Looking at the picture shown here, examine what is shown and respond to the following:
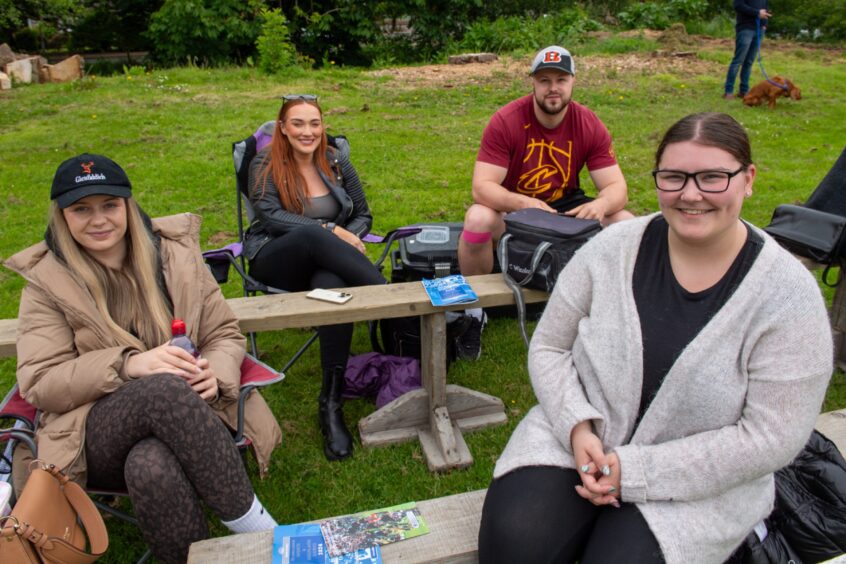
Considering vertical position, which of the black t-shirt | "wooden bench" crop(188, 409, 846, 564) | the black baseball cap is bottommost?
"wooden bench" crop(188, 409, 846, 564)

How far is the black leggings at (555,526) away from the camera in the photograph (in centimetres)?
167

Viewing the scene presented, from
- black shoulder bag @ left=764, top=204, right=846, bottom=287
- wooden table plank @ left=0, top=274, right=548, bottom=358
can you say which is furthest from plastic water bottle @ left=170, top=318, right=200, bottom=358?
black shoulder bag @ left=764, top=204, right=846, bottom=287

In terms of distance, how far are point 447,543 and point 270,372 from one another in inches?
39.2

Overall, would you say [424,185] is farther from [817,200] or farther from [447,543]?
[447,543]

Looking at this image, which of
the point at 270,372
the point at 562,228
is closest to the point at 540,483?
the point at 270,372

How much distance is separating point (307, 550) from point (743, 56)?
404 inches

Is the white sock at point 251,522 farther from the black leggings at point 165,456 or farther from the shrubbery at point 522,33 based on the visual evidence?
the shrubbery at point 522,33

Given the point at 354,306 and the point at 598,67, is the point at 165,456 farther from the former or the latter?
the point at 598,67

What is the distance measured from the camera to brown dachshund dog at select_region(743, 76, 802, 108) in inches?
364

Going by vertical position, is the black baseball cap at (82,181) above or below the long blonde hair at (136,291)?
above

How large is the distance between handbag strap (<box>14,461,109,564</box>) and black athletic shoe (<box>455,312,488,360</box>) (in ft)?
6.83

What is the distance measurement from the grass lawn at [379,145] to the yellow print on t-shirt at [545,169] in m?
0.91

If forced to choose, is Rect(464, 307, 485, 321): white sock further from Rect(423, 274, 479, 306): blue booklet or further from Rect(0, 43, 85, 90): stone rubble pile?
Rect(0, 43, 85, 90): stone rubble pile

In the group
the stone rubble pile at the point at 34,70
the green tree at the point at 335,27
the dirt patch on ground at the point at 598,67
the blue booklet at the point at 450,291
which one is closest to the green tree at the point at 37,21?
the stone rubble pile at the point at 34,70
